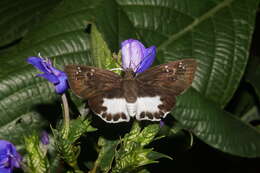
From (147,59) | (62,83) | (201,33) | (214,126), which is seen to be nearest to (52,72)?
(62,83)

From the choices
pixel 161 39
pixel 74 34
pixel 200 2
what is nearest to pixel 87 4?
pixel 74 34

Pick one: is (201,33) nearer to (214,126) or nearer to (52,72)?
(214,126)

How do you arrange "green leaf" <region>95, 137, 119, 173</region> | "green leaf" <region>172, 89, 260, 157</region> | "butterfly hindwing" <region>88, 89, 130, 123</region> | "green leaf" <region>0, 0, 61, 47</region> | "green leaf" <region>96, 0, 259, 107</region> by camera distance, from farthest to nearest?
"green leaf" <region>0, 0, 61, 47</region> < "green leaf" <region>96, 0, 259, 107</region> < "green leaf" <region>172, 89, 260, 157</region> < "green leaf" <region>95, 137, 119, 173</region> < "butterfly hindwing" <region>88, 89, 130, 123</region>

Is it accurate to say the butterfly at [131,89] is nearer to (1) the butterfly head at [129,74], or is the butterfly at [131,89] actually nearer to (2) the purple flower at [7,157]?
(1) the butterfly head at [129,74]

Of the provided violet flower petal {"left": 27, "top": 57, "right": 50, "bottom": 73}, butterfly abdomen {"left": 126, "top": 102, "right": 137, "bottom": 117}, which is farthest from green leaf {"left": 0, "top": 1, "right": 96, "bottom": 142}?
butterfly abdomen {"left": 126, "top": 102, "right": 137, "bottom": 117}

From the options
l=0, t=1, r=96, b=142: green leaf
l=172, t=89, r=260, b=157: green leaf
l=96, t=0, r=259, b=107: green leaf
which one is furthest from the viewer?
l=96, t=0, r=259, b=107: green leaf

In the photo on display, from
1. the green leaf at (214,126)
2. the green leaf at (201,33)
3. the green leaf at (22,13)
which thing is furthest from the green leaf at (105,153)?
the green leaf at (22,13)

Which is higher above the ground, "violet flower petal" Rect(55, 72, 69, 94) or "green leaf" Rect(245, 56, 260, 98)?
"violet flower petal" Rect(55, 72, 69, 94)

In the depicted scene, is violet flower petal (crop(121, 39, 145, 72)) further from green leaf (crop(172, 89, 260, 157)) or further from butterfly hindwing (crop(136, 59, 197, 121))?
green leaf (crop(172, 89, 260, 157))
